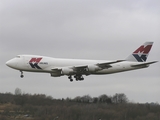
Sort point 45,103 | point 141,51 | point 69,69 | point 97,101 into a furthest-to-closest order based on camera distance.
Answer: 1. point 97,101
2. point 45,103
3. point 141,51
4. point 69,69

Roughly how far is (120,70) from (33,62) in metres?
Result: 17.9

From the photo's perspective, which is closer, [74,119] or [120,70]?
[120,70]

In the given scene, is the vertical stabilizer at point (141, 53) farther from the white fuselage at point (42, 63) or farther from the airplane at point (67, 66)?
the white fuselage at point (42, 63)

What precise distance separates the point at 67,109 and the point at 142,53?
73.3ft

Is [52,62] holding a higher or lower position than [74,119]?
higher

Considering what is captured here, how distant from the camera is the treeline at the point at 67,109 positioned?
9825cm

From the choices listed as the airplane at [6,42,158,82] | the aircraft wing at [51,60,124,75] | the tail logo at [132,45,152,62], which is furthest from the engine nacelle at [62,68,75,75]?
the tail logo at [132,45,152,62]

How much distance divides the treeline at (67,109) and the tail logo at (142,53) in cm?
1464

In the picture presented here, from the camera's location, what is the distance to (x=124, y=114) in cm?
10262

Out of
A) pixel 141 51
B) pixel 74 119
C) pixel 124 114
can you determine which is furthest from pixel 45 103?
pixel 141 51

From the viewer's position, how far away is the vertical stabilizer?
93000mm

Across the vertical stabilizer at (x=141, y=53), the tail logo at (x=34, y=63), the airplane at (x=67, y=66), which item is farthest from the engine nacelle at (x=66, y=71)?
the vertical stabilizer at (x=141, y=53)

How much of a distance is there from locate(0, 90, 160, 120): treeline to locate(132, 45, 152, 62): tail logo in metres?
14.6

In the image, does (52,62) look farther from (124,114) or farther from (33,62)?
(124,114)
